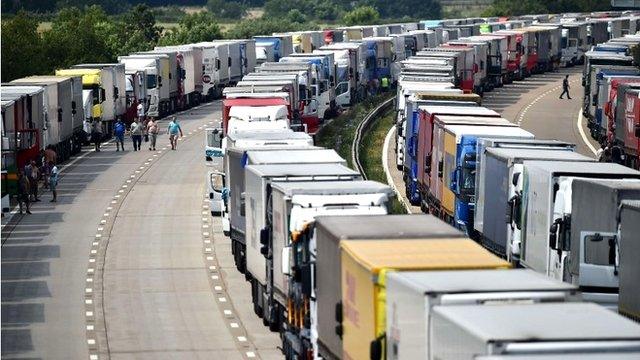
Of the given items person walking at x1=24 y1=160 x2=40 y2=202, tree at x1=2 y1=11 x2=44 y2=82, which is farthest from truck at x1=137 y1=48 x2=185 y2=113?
person walking at x1=24 y1=160 x2=40 y2=202

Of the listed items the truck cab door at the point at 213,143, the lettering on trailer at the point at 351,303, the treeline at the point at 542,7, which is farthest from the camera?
the treeline at the point at 542,7

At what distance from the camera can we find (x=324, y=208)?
28.2 meters

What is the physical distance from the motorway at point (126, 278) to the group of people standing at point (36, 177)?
484 mm

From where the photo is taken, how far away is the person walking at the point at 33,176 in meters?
52.0

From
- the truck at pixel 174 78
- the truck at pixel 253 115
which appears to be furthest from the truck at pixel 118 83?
the truck at pixel 253 115

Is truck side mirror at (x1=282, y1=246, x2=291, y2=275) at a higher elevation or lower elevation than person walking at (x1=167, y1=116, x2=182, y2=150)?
higher

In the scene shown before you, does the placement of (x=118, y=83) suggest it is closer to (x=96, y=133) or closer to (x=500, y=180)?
(x=96, y=133)

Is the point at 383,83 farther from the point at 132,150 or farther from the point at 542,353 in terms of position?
the point at 542,353

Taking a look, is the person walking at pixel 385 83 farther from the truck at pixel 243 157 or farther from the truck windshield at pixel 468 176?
the truck windshield at pixel 468 176

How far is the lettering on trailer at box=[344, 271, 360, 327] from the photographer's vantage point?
22.2 meters

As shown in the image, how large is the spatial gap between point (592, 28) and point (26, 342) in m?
101

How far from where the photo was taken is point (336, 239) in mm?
23734

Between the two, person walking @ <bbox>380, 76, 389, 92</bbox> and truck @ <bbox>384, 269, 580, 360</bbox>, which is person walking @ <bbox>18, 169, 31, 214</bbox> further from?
person walking @ <bbox>380, 76, 389, 92</bbox>

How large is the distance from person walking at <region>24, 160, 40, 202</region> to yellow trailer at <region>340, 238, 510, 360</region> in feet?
98.5
